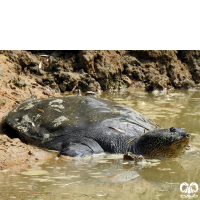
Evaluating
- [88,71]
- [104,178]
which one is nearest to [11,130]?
[104,178]

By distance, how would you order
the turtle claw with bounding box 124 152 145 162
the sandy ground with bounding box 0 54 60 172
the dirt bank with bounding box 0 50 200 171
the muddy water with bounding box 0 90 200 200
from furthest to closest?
the dirt bank with bounding box 0 50 200 171 < the turtle claw with bounding box 124 152 145 162 < the sandy ground with bounding box 0 54 60 172 < the muddy water with bounding box 0 90 200 200

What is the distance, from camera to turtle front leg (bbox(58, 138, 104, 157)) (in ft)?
13.7

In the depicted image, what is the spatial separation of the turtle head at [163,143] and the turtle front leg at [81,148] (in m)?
0.52

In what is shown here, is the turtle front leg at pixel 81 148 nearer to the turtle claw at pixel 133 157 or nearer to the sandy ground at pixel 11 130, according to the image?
the sandy ground at pixel 11 130

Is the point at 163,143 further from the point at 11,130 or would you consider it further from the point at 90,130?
the point at 11,130

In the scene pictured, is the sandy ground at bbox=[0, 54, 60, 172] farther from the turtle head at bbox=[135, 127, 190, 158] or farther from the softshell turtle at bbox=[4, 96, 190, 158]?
the turtle head at bbox=[135, 127, 190, 158]

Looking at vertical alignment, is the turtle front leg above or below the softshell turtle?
below

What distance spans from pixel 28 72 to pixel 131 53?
3850mm

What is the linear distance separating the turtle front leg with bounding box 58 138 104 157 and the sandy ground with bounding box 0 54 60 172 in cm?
18

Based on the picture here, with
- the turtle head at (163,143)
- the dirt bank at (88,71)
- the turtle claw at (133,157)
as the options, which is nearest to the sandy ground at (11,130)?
the dirt bank at (88,71)

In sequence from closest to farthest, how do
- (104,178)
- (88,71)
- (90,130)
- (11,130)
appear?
(104,178) < (90,130) < (11,130) < (88,71)

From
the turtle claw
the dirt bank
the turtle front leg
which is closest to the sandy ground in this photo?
the dirt bank

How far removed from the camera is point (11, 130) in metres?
5.10

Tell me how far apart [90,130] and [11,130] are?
1.33m
